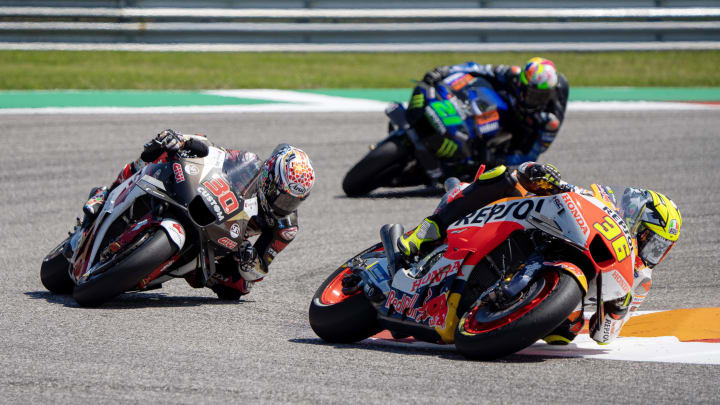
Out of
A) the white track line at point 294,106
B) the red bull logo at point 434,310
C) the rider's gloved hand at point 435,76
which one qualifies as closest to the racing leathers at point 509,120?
the rider's gloved hand at point 435,76

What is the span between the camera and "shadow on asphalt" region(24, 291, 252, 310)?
6996 mm

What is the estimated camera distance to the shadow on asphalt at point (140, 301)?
275 inches

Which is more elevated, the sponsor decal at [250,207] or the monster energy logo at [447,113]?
the sponsor decal at [250,207]

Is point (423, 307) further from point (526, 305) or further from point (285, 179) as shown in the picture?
point (285, 179)

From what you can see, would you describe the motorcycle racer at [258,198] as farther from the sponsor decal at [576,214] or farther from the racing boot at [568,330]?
the sponsor decal at [576,214]

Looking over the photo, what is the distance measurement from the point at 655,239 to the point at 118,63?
16.7 m

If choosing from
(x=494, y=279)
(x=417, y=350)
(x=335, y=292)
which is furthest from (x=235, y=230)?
(x=494, y=279)

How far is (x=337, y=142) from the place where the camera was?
1483 cm

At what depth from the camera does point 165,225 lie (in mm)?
6777

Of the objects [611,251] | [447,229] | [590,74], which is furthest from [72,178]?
[590,74]

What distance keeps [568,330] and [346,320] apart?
4.04ft

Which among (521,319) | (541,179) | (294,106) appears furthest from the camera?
(294,106)

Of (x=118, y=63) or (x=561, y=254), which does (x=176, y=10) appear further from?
(x=561, y=254)

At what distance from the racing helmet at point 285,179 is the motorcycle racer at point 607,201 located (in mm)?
1136
